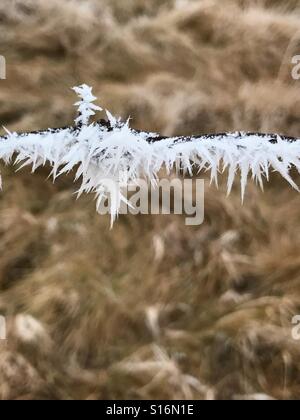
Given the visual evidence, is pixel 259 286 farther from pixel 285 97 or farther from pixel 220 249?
pixel 285 97

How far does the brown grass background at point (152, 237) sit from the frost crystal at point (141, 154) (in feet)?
0.15

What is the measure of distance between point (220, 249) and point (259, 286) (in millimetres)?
108

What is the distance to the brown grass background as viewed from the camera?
108cm

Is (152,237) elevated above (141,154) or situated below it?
below

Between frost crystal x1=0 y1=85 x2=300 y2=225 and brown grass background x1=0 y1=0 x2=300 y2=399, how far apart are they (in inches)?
1.7

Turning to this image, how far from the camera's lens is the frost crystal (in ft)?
3.95

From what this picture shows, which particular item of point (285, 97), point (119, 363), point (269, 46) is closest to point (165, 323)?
point (119, 363)

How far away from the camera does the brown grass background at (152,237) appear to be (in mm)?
1078

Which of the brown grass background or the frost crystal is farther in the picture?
the frost crystal

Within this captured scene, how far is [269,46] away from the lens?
1.28m

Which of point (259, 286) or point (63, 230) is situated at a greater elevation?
point (63, 230)

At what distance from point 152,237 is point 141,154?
18cm

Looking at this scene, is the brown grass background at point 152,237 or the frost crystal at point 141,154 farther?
the frost crystal at point 141,154

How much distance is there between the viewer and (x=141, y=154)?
121 centimetres
